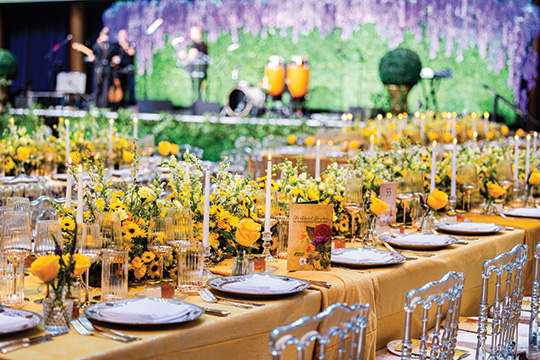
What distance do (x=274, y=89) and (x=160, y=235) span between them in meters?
11.5

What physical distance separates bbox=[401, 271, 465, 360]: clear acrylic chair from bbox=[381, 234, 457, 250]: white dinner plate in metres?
0.70

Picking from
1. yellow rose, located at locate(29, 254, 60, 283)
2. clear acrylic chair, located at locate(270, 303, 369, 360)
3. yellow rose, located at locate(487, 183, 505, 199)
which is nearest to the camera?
clear acrylic chair, located at locate(270, 303, 369, 360)

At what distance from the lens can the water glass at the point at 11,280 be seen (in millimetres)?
1994

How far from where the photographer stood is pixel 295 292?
85.7 inches

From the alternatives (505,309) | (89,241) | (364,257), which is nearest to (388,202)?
(364,257)

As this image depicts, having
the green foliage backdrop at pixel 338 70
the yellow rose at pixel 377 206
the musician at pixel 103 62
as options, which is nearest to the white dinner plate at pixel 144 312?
the yellow rose at pixel 377 206

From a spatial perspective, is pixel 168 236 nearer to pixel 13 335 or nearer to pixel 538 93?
pixel 13 335

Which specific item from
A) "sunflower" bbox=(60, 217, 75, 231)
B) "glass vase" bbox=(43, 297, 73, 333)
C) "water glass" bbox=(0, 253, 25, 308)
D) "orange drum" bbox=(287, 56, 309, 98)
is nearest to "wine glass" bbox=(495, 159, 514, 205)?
"sunflower" bbox=(60, 217, 75, 231)

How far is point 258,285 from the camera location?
7.17ft

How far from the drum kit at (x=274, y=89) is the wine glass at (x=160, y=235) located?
36.2ft

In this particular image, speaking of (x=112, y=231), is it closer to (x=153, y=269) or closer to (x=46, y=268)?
(x=153, y=269)

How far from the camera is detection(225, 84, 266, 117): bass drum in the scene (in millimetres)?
13438

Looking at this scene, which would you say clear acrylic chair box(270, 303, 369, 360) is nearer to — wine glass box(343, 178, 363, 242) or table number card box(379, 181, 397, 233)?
wine glass box(343, 178, 363, 242)

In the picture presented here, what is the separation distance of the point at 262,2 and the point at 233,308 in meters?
12.3
